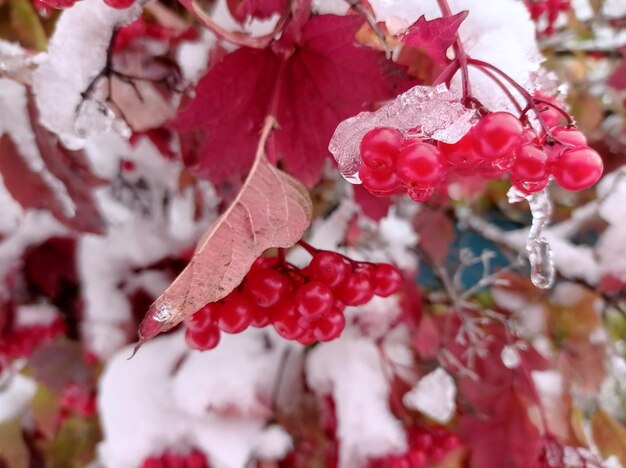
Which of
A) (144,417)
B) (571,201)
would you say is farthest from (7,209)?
(571,201)

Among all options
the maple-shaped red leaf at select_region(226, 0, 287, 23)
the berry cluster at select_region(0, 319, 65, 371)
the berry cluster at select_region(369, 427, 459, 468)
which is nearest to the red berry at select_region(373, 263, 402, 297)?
the maple-shaped red leaf at select_region(226, 0, 287, 23)

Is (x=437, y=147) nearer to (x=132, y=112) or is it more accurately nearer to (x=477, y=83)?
(x=477, y=83)

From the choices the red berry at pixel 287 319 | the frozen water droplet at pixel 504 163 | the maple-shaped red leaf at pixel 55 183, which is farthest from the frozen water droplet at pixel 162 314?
Result: the maple-shaped red leaf at pixel 55 183

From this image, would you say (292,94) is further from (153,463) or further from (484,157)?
(153,463)

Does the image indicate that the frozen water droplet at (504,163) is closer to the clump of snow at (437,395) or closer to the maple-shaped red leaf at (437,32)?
Result: the maple-shaped red leaf at (437,32)

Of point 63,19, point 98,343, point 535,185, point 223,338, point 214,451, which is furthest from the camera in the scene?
point 98,343

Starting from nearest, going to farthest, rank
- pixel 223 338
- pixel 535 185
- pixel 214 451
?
pixel 535 185
pixel 214 451
pixel 223 338

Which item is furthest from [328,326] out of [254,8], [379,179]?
[254,8]
